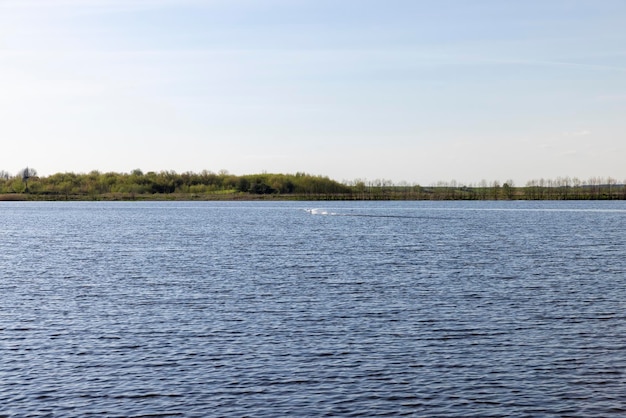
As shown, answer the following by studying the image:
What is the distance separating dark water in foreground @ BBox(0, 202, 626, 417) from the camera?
23.6 metres

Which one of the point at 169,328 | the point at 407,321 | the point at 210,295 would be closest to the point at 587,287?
the point at 407,321

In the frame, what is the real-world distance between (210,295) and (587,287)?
75.6 feet

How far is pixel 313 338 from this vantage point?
105 ft

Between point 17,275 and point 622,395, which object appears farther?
point 17,275

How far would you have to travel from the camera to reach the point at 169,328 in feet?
112

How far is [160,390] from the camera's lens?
24625 millimetres

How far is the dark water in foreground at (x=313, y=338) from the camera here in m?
23.6

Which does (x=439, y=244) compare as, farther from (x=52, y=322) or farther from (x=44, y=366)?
(x=44, y=366)

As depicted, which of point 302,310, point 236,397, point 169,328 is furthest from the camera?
point 302,310

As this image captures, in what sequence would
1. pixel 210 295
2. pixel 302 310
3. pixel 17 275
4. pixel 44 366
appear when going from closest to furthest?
pixel 44 366 < pixel 302 310 < pixel 210 295 < pixel 17 275

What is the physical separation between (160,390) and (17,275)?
3492 centimetres

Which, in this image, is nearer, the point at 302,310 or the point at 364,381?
the point at 364,381

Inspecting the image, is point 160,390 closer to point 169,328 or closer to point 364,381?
point 364,381

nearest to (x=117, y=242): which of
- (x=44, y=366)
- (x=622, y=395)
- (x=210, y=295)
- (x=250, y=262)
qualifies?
(x=250, y=262)
